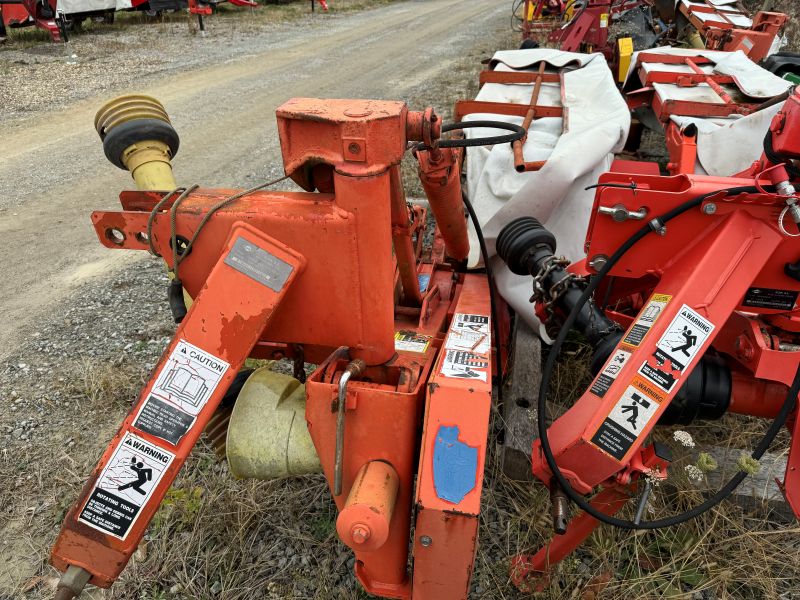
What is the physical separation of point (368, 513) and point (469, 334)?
0.78m

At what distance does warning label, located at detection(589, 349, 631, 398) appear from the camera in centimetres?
161

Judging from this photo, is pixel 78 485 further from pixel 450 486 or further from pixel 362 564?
pixel 450 486

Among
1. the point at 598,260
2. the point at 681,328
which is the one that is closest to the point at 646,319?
the point at 681,328

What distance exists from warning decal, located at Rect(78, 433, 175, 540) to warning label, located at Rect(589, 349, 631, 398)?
121cm

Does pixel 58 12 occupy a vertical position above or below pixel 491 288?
above

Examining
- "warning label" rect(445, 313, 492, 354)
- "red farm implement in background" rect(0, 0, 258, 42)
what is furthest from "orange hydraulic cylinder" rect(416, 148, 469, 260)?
"red farm implement in background" rect(0, 0, 258, 42)

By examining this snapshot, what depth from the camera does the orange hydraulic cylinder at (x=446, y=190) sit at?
6.16 ft

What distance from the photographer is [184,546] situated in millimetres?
2186

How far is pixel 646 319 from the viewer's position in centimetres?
164

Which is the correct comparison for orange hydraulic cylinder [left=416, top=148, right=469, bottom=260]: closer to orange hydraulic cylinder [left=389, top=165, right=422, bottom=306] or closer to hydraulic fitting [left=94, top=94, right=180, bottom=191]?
orange hydraulic cylinder [left=389, top=165, right=422, bottom=306]

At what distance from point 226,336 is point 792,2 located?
12060mm

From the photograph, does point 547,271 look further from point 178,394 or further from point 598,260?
point 178,394

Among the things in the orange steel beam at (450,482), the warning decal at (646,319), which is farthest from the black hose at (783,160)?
the orange steel beam at (450,482)

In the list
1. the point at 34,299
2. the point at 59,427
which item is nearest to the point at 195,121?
the point at 34,299
